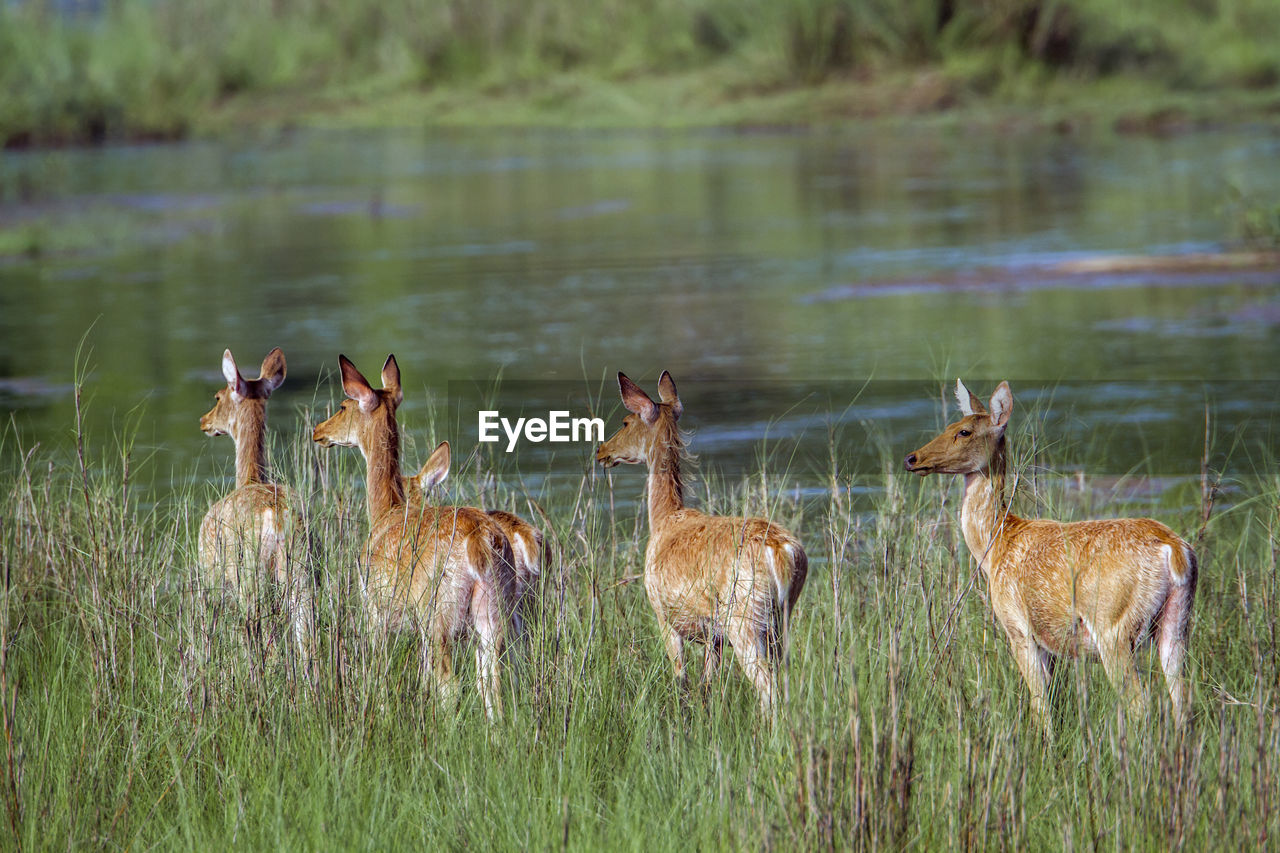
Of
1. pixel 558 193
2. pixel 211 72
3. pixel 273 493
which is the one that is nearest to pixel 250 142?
pixel 211 72

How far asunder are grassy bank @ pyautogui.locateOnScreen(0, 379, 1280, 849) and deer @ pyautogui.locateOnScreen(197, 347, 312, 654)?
0.28 ft

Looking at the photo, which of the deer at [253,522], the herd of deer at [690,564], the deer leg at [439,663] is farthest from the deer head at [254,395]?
the deer leg at [439,663]

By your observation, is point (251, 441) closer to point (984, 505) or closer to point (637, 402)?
point (637, 402)

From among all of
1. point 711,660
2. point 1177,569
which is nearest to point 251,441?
point 711,660

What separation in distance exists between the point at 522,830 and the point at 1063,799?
50.5 inches

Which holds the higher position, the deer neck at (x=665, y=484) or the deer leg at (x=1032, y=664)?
the deer neck at (x=665, y=484)

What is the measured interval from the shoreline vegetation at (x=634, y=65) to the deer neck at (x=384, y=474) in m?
31.9

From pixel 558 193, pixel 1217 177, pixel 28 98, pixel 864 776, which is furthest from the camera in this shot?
pixel 28 98

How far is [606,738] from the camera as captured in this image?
4988mm

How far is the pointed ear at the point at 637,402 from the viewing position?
5324 millimetres

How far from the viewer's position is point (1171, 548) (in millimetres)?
4801

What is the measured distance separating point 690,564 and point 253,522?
4.43ft

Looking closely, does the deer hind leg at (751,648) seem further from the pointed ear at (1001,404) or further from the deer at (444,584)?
the pointed ear at (1001,404)

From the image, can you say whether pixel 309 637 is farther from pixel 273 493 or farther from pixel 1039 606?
pixel 1039 606
